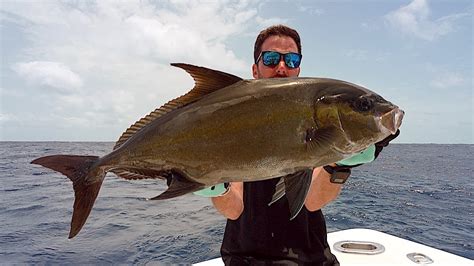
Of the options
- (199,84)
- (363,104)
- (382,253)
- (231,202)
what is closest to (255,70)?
(231,202)

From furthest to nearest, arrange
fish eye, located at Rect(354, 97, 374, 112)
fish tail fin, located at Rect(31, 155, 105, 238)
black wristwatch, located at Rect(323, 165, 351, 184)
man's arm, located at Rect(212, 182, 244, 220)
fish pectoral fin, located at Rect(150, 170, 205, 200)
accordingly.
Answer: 1. man's arm, located at Rect(212, 182, 244, 220)
2. black wristwatch, located at Rect(323, 165, 351, 184)
3. fish tail fin, located at Rect(31, 155, 105, 238)
4. fish eye, located at Rect(354, 97, 374, 112)
5. fish pectoral fin, located at Rect(150, 170, 205, 200)

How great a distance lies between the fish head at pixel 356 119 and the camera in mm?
2271

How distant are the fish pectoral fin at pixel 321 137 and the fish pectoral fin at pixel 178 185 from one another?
0.68 m

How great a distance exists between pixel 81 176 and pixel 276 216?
193cm

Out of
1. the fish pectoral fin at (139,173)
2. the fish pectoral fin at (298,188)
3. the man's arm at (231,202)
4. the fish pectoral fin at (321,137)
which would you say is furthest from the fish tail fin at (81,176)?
the man's arm at (231,202)

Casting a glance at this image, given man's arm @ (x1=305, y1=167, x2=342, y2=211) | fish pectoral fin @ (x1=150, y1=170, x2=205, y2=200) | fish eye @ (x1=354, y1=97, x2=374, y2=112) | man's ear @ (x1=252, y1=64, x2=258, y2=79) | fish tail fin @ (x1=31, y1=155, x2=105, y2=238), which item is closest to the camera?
fish pectoral fin @ (x1=150, y1=170, x2=205, y2=200)

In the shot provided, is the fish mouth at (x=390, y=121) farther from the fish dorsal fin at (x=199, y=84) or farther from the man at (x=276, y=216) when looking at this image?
the man at (x=276, y=216)

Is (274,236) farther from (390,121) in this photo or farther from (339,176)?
(390,121)

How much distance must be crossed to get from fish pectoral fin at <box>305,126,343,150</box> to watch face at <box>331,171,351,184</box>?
3.55ft

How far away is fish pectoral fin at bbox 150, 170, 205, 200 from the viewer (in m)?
2.18

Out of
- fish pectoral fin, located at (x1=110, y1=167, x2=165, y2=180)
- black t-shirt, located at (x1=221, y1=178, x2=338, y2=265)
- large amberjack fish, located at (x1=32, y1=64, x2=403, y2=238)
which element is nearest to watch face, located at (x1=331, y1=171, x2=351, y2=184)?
black t-shirt, located at (x1=221, y1=178, x2=338, y2=265)

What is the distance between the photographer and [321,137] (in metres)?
2.20

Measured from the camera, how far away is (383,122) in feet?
7.47

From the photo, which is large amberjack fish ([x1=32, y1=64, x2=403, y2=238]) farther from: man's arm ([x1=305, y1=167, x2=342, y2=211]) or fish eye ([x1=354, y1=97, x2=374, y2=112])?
man's arm ([x1=305, y1=167, x2=342, y2=211])
